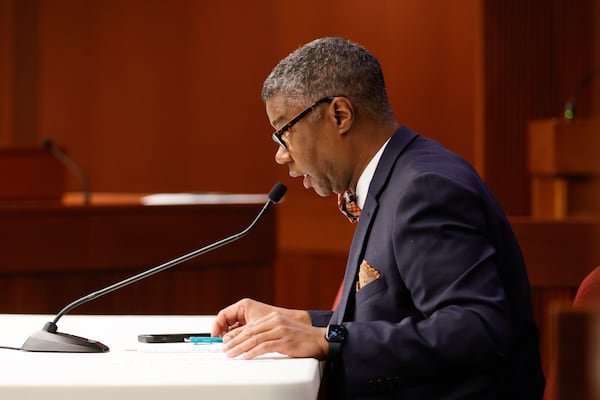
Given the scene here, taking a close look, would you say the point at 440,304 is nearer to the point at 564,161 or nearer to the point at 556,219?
the point at 556,219

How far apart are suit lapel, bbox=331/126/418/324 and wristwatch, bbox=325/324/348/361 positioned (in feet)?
0.64

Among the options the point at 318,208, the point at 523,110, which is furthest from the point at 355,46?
the point at 318,208

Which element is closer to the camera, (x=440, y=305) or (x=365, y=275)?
(x=440, y=305)

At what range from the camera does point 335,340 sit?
2018 mm

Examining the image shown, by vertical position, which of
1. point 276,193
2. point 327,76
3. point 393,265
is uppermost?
point 327,76

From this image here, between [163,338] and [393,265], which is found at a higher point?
[393,265]

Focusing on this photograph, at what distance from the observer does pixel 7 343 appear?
229 cm

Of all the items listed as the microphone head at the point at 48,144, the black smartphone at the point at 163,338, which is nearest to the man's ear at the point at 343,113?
the black smartphone at the point at 163,338

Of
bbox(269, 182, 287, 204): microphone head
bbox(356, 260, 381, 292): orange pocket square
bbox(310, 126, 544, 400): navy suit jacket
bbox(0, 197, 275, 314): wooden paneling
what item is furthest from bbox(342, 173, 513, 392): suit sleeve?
bbox(0, 197, 275, 314): wooden paneling

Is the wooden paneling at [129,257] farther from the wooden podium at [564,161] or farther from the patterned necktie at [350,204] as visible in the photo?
the patterned necktie at [350,204]

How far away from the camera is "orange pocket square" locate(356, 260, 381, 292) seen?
7.09 feet

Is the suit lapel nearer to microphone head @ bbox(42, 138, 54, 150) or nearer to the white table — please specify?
the white table

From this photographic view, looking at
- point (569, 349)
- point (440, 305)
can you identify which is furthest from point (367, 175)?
point (569, 349)

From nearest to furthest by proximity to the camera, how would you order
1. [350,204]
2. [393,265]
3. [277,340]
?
[277,340], [393,265], [350,204]
